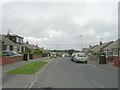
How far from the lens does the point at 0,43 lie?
60469 millimetres

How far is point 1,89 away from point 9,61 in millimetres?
23513

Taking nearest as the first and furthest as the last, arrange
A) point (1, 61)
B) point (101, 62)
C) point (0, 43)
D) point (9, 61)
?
point (1, 61), point (9, 61), point (101, 62), point (0, 43)

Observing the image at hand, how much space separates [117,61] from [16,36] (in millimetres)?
56729

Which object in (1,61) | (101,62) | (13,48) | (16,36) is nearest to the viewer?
(1,61)

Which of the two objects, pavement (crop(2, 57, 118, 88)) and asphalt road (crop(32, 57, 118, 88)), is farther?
asphalt road (crop(32, 57, 118, 88))

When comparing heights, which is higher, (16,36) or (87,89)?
(16,36)

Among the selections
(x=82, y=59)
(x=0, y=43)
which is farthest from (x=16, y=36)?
(x=82, y=59)

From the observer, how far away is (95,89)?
11734 mm

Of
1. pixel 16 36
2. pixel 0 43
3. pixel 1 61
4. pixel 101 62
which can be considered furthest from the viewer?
pixel 16 36

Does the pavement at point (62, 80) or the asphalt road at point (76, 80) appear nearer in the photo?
the pavement at point (62, 80)

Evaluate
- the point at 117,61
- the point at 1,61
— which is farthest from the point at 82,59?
the point at 1,61

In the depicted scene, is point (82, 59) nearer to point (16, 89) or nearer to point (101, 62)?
point (101, 62)

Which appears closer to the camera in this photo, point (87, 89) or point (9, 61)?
point (87, 89)

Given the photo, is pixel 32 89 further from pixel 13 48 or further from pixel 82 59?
pixel 13 48
